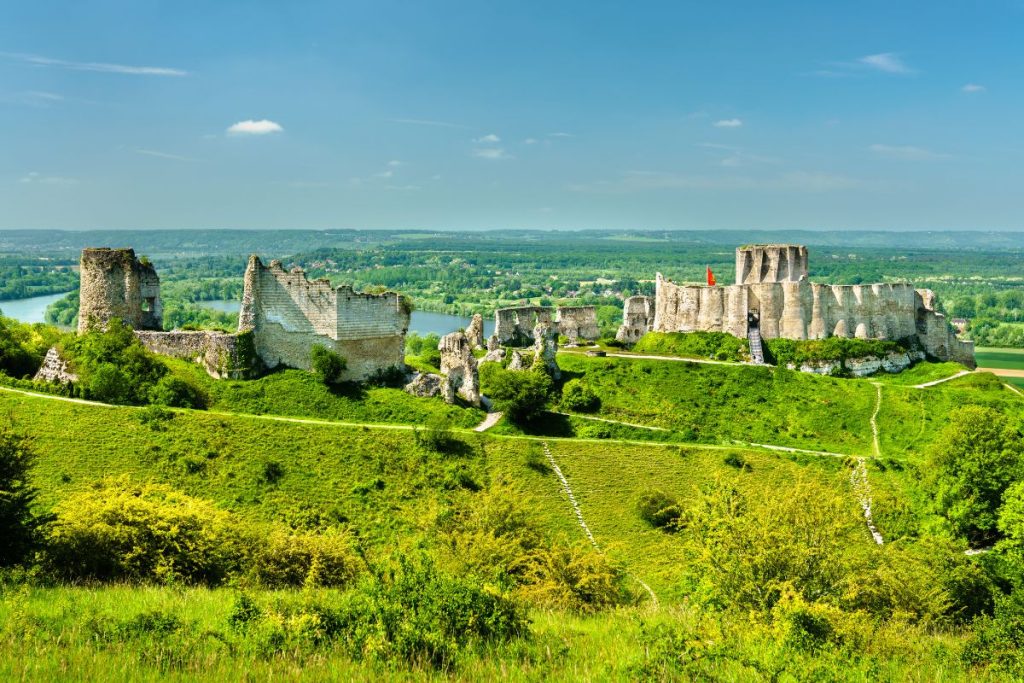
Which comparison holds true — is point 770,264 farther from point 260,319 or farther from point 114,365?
point 114,365

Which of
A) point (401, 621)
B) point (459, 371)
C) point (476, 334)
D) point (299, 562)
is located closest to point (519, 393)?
point (459, 371)

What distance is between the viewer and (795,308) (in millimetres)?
59031

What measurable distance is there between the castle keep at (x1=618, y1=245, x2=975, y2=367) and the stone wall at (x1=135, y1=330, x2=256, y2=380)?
37.5 meters

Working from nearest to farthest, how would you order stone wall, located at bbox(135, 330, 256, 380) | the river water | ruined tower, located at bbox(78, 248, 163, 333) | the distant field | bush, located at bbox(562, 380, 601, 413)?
stone wall, located at bbox(135, 330, 256, 380) → ruined tower, located at bbox(78, 248, 163, 333) → bush, located at bbox(562, 380, 601, 413) → the distant field → the river water

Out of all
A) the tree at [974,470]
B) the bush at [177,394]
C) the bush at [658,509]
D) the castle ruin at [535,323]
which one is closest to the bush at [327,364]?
the bush at [177,394]

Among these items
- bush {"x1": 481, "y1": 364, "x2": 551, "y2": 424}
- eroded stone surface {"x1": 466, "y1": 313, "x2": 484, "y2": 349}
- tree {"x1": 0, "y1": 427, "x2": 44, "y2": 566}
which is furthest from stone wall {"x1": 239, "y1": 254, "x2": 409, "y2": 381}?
eroded stone surface {"x1": 466, "y1": 313, "x2": 484, "y2": 349}

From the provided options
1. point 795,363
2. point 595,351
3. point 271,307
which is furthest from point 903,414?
point 271,307

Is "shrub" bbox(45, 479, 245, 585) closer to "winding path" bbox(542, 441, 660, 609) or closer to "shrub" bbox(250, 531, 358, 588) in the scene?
"shrub" bbox(250, 531, 358, 588)

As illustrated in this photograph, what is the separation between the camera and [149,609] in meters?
12.4

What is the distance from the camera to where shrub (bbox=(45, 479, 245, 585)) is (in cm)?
1677

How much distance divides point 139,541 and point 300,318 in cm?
1945

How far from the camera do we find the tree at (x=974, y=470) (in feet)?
95.5

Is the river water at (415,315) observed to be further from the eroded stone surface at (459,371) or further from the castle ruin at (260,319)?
the castle ruin at (260,319)

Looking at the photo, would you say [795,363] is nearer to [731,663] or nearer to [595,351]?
[595,351]
